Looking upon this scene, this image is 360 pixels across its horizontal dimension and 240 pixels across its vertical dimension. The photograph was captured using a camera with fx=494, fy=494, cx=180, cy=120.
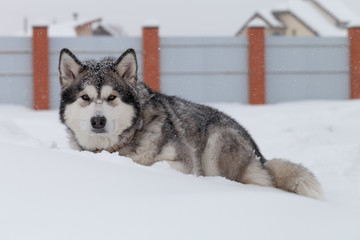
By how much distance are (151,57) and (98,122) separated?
33.6 feet

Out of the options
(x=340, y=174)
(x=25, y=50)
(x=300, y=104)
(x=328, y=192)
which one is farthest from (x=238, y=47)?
(x=328, y=192)

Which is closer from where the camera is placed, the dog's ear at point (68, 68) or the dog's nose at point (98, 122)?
the dog's nose at point (98, 122)

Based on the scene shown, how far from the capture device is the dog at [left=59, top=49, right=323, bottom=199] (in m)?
3.62

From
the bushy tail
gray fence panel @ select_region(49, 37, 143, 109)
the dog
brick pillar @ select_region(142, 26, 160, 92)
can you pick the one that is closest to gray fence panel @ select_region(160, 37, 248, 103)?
brick pillar @ select_region(142, 26, 160, 92)

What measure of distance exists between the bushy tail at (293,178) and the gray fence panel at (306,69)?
1051 cm

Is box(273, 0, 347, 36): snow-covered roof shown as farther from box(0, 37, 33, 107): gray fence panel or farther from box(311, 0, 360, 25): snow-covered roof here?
box(0, 37, 33, 107): gray fence panel

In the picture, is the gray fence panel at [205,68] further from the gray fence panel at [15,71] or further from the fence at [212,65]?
the gray fence panel at [15,71]

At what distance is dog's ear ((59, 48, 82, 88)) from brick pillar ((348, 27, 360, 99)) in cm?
1261

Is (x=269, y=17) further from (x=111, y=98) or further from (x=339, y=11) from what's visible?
(x=111, y=98)

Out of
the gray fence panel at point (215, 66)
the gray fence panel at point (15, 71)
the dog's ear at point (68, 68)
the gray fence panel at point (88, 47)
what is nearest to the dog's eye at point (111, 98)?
the dog's ear at point (68, 68)

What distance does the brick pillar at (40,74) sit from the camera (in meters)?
13.3

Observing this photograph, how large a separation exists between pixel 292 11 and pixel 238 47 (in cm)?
1408

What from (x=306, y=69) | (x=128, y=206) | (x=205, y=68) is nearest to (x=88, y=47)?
(x=205, y=68)

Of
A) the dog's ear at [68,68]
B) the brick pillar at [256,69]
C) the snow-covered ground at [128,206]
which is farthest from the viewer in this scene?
the brick pillar at [256,69]
